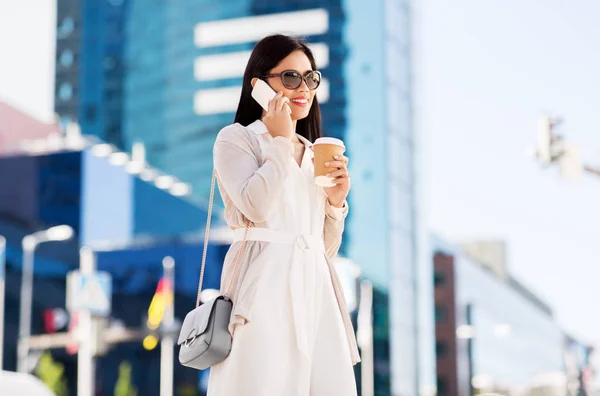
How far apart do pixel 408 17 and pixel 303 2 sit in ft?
27.6

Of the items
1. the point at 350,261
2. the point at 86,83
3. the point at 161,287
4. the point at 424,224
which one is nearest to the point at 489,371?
the point at 424,224

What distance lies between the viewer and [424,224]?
72.8 m

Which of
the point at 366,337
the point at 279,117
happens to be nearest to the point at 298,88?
the point at 279,117

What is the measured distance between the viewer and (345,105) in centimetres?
7269

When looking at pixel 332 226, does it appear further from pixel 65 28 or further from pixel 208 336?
pixel 65 28

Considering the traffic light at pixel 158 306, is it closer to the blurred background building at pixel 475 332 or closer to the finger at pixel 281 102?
the blurred background building at pixel 475 332

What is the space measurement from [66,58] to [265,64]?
305ft

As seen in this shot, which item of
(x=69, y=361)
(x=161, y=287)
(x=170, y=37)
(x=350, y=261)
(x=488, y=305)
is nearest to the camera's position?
(x=161, y=287)

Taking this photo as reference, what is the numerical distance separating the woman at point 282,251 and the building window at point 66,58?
302 feet

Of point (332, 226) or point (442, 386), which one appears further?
point (442, 386)

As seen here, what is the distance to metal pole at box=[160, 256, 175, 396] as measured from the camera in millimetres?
55506

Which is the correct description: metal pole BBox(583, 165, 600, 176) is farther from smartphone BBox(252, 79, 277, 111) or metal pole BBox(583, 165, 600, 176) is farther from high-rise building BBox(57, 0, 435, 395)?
high-rise building BBox(57, 0, 435, 395)

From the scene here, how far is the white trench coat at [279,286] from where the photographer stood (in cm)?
379

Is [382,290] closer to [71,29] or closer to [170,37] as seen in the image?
[170,37]
